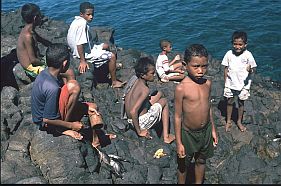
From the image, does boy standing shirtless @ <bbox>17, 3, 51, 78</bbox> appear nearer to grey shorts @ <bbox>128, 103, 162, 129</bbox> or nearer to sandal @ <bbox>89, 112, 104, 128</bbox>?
sandal @ <bbox>89, 112, 104, 128</bbox>

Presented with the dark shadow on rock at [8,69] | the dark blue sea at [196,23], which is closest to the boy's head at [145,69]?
the dark shadow on rock at [8,69]

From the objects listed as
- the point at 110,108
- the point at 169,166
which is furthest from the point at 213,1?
the point at 169,166

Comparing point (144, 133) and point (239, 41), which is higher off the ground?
point (239, 41)

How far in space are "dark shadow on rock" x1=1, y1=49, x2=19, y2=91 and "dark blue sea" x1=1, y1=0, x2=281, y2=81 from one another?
899 cm

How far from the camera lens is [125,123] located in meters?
8.60

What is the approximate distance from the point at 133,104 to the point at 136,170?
4.33ft

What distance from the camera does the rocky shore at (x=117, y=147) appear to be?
21.3 feet

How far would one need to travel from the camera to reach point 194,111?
6223 mm

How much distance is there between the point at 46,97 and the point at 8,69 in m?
3.45

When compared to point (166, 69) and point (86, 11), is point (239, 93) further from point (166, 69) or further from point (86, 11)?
point (86, 11)

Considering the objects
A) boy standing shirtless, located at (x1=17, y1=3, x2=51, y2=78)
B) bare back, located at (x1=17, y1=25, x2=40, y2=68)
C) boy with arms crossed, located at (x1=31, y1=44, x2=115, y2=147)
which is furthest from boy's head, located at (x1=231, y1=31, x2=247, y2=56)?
bare back, located at (x1=17, y1=25, x2=40, y2=68)

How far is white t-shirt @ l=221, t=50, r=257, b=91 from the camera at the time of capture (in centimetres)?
853

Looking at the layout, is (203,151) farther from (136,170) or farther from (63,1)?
(63,1)

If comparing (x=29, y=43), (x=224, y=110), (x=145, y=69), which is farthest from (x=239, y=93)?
(x=29, y=43)
